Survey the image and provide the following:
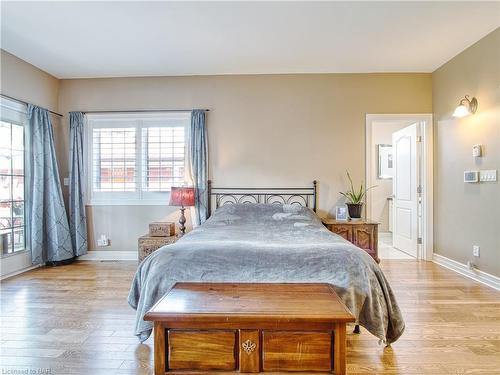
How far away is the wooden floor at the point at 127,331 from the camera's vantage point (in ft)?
6.06

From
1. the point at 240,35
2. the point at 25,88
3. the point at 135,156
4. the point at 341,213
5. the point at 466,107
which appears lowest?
the point at 341,213

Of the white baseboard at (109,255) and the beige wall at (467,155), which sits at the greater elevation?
the beige wall at (467,155)

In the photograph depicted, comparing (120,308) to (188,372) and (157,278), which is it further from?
(188,372)

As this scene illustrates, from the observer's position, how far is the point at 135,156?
4500mm

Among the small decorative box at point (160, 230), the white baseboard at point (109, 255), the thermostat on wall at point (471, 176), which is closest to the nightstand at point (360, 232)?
the thermostat on wall at point (471, 176)

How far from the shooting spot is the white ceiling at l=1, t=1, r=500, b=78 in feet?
9.14

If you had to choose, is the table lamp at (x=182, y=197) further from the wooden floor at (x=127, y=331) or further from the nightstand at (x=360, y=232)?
the nightstand at (x=360, y=232)

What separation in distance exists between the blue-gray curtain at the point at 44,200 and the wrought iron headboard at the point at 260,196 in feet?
6.88

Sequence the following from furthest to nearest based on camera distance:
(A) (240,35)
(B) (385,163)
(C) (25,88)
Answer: (B) (385,163) < (C) (25,88) < (A) (240,35)

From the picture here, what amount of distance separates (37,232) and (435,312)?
4.68 metres

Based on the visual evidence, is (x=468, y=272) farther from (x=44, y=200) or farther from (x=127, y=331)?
(x=44, y=200)

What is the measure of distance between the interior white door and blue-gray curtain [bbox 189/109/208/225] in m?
3.15

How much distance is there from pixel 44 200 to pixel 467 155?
553 centimetres

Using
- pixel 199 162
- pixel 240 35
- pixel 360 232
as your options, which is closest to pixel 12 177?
pixel 199 162
